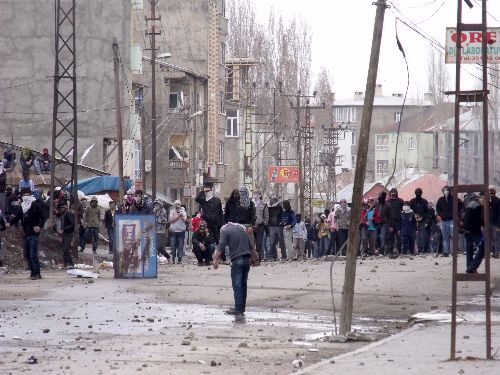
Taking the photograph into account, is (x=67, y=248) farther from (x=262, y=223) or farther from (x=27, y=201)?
(x=262, y=223)

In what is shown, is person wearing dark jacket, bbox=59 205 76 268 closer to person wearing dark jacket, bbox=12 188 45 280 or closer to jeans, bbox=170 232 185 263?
jeans, bbox=170 232 185 263

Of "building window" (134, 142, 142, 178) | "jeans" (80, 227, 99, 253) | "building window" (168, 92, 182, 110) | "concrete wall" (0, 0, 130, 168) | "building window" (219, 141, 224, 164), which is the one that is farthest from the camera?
"building window" (219, 141, 224, 164)

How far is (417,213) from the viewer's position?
3441cm

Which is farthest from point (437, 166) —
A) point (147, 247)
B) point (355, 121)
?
point (147, 247)

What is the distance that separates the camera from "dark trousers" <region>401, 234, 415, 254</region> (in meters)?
34.6

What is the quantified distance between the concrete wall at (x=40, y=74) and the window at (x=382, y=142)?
10639 cm

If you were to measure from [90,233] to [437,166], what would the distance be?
298ft

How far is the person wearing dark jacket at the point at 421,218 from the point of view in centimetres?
3444

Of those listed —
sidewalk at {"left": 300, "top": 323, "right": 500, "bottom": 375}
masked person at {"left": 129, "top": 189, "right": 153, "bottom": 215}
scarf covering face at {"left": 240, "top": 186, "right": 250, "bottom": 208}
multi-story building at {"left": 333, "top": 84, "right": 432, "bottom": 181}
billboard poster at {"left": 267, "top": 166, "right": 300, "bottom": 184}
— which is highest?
multi-story building at {"left": 333, "top": 84, "right": 432, "bottom": 181}

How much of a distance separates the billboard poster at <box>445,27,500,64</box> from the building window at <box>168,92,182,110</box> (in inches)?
1987

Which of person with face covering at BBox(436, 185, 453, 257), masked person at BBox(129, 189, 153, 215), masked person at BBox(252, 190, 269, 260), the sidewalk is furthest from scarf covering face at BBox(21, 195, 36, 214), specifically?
the sidewalk

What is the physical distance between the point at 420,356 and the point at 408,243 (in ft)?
73.1

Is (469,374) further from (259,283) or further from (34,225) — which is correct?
(34,225)

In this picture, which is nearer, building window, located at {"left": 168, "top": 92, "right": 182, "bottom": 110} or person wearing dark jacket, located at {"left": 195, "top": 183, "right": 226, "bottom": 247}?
person wearing dark jacket, located at {"left": 195, "top": 183, "right": 226, "bottom": 247}
